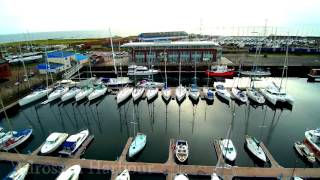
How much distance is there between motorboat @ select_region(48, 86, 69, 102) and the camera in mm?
50344

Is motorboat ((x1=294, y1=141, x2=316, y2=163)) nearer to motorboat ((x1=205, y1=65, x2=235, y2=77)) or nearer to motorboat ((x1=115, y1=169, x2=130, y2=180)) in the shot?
motorboat ((x1=115, y1=169, x2=130, y2=180))

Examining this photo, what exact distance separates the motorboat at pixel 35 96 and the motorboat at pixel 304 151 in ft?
171

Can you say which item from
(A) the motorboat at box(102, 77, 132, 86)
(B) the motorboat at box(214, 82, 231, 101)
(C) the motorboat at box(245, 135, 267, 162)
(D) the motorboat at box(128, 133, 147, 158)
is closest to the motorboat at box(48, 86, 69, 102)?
(A) the motorboat at box(102, 77, 132, 86)

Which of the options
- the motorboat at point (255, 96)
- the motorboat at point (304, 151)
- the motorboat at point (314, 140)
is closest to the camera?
the motorboat at point (304, 151)

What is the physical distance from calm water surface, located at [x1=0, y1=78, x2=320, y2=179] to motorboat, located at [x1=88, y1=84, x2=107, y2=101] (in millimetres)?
1690

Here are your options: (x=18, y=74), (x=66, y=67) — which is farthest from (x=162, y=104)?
(x=18, y=74)

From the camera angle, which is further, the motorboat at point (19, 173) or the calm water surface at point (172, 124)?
the calm water surface at point (172, 124)

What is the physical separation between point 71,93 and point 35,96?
790 cm

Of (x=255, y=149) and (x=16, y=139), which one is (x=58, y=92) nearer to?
(x=16, y=139)

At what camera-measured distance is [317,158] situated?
28781 mm

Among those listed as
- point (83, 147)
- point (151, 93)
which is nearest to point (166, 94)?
point (151, 93)

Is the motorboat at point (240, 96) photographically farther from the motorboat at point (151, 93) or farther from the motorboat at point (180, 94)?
the motorboat at point (151, 93)

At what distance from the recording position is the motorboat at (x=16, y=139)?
31009mm

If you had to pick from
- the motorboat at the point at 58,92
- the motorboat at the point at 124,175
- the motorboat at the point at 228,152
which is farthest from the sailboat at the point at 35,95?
the motorboat at the point at 228,152
